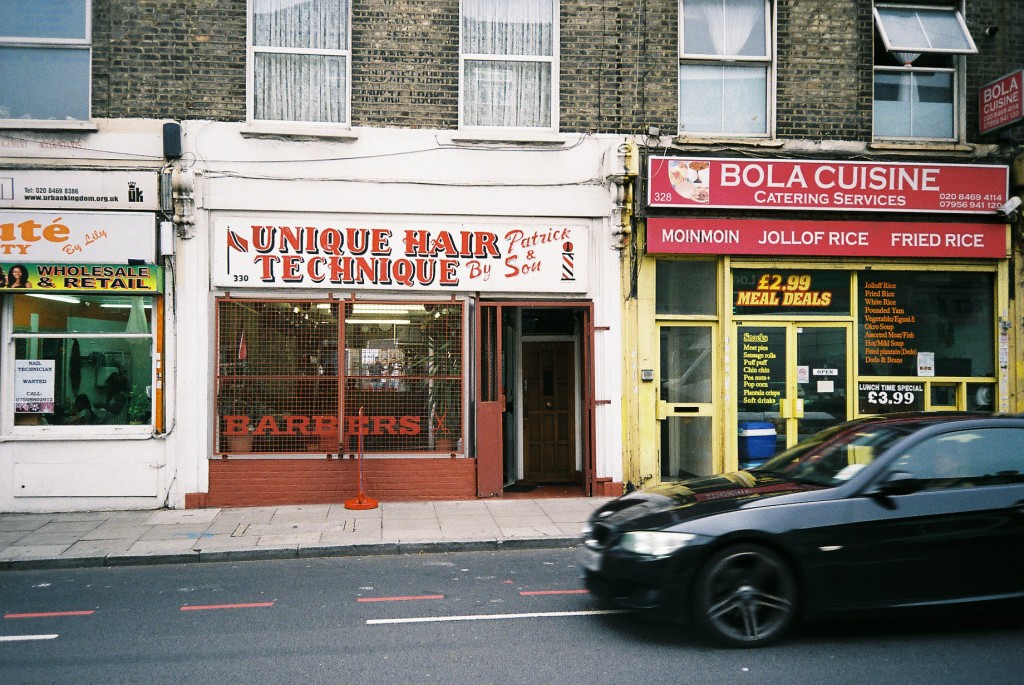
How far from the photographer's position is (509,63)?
11133 mm

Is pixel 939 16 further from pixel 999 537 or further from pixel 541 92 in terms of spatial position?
pixel 999 537

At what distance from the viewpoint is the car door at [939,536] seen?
522 cm

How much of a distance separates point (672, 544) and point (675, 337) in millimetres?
6329

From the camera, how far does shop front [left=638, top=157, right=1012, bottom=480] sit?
35.9ft

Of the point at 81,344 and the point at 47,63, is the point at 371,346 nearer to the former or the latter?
the point at 81,344

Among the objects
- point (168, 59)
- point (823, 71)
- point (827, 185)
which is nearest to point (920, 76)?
point (823, 71)

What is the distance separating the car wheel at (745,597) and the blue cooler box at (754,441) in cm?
615

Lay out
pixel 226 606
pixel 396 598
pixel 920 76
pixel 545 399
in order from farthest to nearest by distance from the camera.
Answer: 1. pixel 545 399
2. pixel 920 76
3. pixel 396 598
4. pixel 226 606

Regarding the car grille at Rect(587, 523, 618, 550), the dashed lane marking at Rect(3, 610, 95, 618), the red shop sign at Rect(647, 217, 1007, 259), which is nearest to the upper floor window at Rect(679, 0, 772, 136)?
A: the red shop sign at Rect(647, 217, 1007, 259)

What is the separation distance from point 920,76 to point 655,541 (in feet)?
31.5

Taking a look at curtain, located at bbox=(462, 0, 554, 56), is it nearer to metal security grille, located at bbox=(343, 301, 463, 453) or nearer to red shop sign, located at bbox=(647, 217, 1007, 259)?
red shop sign, located at bbox=(647, 217, 1007, 259)

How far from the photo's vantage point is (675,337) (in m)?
11.3

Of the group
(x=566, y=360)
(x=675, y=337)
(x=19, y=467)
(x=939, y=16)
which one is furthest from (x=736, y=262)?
(x=19, y=467)

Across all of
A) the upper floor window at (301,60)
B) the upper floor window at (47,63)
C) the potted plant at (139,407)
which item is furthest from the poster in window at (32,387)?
the upper floor window at (301,60)
